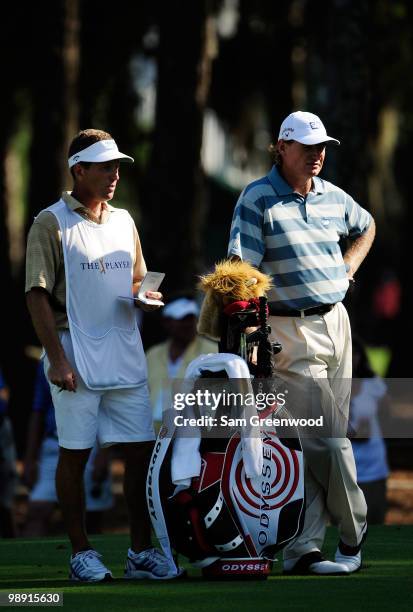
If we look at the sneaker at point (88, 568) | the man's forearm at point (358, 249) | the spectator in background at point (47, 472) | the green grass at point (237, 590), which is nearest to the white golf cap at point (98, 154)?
the man's forearm at point (358, 249)

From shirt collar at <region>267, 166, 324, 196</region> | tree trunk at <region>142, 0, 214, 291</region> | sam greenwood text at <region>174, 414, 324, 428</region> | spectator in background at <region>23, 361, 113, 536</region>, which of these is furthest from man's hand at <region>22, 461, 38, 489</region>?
sam greenwood text at <region>174, 414, 324, 428</region>

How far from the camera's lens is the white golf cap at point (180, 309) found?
1118cm

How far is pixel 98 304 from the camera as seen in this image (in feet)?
24.7

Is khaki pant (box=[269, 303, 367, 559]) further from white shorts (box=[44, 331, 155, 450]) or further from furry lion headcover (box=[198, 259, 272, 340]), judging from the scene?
white shorts (box=[44, 331, 155, 450])

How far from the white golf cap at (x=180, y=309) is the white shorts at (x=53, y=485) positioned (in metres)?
1.19

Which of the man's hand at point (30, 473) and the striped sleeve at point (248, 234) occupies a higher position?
the striped sleeve at point (248, 234)

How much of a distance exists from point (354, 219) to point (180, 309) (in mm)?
3273

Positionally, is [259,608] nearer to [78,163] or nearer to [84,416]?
[84,416]

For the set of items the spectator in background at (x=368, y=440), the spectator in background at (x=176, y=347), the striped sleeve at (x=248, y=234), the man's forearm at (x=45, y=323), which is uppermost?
the striped sleeve at (x=248, y=234)

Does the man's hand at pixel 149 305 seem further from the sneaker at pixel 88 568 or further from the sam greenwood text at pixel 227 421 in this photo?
the sneaker at pixel 88 568

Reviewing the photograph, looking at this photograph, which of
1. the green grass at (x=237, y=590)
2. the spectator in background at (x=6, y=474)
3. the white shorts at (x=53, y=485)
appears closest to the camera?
the green grass at (x=237, y=590)

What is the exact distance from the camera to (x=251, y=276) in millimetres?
7457

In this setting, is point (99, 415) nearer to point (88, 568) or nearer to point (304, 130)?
point (88, 568)

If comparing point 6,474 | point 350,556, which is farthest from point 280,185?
point 6,474
